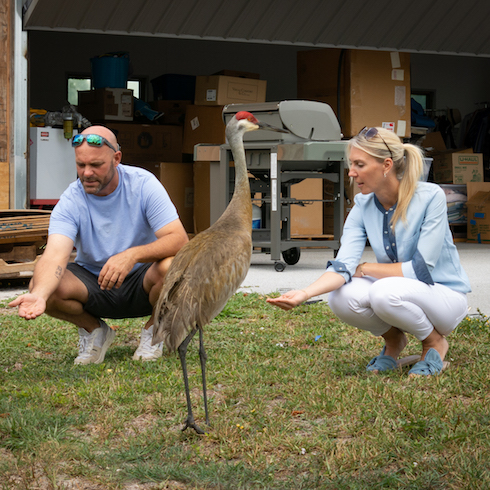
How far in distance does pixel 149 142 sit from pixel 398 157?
317 inches

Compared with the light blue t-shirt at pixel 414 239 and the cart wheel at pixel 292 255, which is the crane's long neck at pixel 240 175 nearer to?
the light blue t-shirt at pixel 414 239

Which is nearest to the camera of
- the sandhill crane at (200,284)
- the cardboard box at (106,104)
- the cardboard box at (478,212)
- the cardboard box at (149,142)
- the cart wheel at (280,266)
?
the sandhill crane at (200,284)

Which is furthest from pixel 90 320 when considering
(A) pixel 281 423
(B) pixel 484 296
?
(B) pixel 484 296

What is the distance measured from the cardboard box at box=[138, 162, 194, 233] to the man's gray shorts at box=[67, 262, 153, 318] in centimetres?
644

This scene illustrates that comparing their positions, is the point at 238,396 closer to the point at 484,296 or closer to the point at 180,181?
the point at 484,296

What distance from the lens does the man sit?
148 inches

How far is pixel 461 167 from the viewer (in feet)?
40.0

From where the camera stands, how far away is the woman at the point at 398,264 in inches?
133

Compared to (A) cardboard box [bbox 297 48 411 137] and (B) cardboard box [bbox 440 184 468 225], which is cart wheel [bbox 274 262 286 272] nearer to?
(A) cardboard box [bbox 297 48 411 137]

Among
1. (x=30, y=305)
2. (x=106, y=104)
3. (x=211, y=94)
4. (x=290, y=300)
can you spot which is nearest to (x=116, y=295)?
(x=30, y=305)

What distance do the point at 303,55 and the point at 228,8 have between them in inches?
90.3

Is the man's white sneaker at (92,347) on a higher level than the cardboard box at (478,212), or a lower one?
lower

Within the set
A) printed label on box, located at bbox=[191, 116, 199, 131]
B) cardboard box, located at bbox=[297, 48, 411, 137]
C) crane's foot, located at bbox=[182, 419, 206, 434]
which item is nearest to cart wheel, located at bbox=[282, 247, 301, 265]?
cardboard box, located at bbox=[297, 48, 411, 137]

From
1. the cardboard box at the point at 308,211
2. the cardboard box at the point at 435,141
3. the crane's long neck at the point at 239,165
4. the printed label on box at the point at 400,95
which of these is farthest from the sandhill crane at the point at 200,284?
the cardboard box at the point at 435,141
